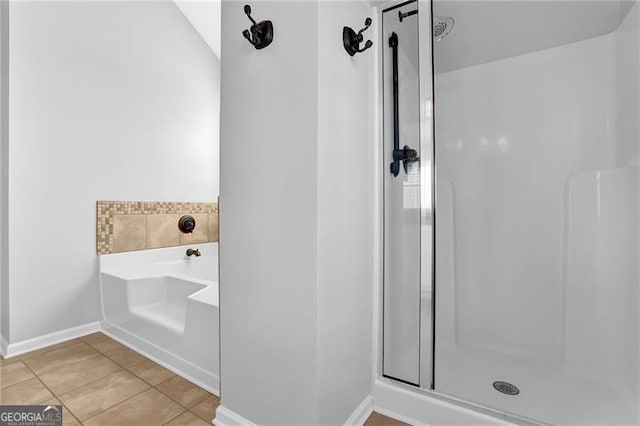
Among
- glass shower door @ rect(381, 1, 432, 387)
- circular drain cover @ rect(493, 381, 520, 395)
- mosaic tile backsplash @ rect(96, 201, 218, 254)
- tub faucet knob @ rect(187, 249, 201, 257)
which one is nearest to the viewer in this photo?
glass shower door @ rect(381, 1, 432, 387)

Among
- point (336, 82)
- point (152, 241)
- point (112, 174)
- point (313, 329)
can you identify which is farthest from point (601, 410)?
point (112, 174)

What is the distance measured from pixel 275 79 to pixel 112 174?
1893 mm

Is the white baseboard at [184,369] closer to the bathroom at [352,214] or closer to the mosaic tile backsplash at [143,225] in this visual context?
the bathroom at [352,214]

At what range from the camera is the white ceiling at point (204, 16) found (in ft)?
9.33

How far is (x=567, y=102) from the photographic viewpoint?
5.77 feet

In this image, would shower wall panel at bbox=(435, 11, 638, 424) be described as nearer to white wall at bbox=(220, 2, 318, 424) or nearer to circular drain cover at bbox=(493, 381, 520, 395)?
circular drain cover at bbox=(493, 381, 520, 395)

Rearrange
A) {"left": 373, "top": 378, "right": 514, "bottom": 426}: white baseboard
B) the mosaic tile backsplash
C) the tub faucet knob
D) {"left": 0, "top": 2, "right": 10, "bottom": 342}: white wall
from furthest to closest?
the tub faucet knob → the mosaic tile backsplash → {"left": 0, "top": 2, "right": 10, "bottom": 342}: white wall → {"left": 373, "top": 378, "right": 514, "bottom": 426}: white baseboard

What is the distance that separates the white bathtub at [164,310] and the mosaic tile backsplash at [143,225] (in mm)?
76

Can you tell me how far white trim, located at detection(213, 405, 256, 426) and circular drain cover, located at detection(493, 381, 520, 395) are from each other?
44.0 inches

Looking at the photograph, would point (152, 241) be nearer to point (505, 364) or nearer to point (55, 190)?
point (55, 190)

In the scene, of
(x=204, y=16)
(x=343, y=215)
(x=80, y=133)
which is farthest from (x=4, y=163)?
(x=343, y=215)

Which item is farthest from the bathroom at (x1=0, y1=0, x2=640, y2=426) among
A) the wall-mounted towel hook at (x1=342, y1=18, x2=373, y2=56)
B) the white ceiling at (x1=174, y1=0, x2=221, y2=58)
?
the white ceiling at (x1=174, y1=0, x2=221, y2=58)

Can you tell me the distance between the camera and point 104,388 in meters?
1.59

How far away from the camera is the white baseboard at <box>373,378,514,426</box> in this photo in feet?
4.00
